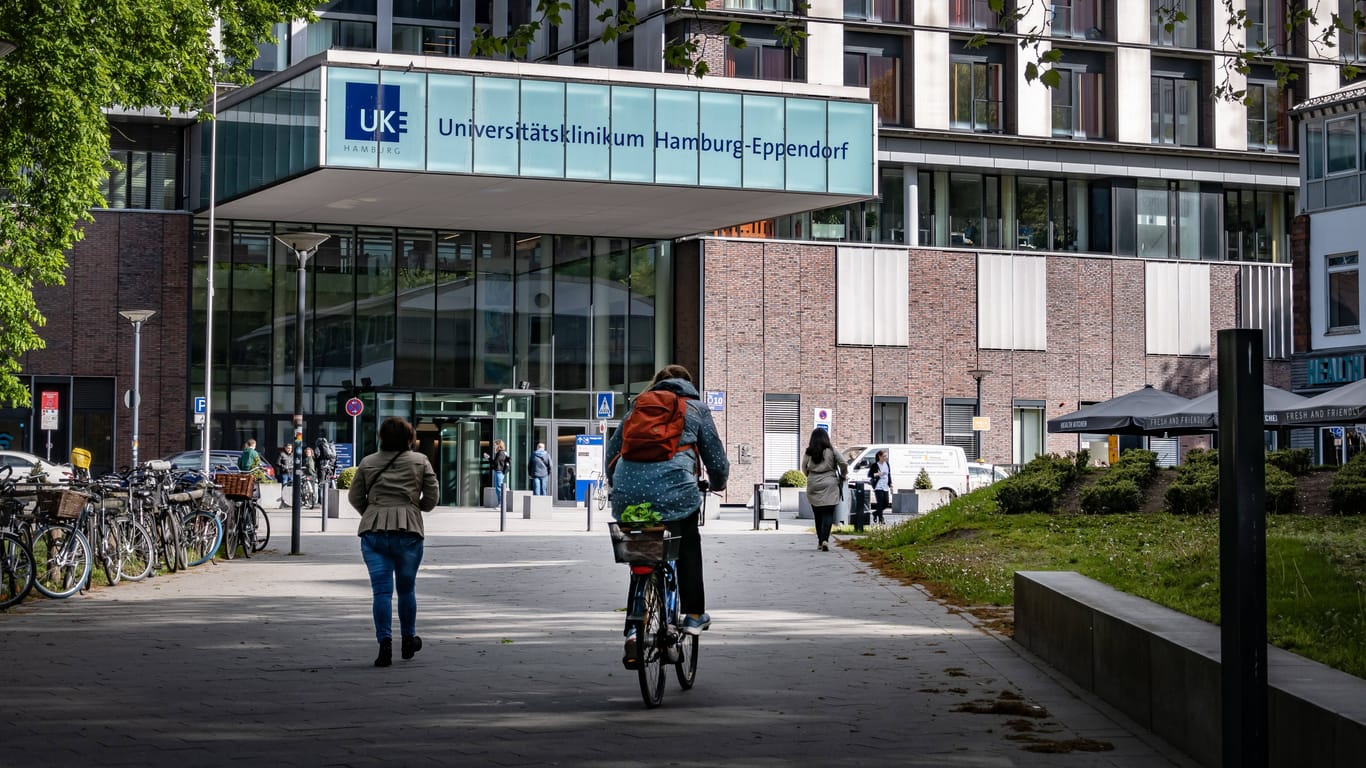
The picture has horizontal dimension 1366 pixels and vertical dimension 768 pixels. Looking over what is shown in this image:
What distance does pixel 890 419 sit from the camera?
55688mm

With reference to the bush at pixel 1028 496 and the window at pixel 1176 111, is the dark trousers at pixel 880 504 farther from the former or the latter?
the window at pixel 1176 111

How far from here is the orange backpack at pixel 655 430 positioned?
31.1 feet

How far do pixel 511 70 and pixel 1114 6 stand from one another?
76.3ft

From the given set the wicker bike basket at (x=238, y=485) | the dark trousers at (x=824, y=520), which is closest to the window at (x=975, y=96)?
the dark trousers at (x=824, y=520)

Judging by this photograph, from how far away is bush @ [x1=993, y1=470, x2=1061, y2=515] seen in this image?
22.6 m

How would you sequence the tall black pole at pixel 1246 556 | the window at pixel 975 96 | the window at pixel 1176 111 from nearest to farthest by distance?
the tall black pole at pixel 1246 556, the window at pixel 975 96, the window at pixel 1176 111

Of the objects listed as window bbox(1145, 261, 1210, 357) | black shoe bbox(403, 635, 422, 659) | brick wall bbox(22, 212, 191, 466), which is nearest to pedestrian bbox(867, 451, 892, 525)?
brick wall bbox(22, 212, 191, 466)

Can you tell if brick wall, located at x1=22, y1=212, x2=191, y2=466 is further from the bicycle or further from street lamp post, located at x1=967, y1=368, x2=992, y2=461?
the bicycle

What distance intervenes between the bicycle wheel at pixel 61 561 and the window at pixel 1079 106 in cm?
4491

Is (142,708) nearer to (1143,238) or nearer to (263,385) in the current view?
(263,385)

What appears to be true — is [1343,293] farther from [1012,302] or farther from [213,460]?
[213,460]

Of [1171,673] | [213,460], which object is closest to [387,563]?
[1171,673]

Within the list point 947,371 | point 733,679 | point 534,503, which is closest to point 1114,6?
point 947,371

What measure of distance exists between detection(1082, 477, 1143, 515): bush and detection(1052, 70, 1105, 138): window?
3613 cm
